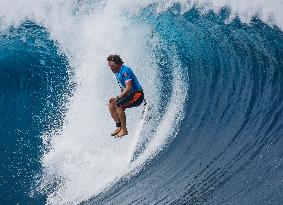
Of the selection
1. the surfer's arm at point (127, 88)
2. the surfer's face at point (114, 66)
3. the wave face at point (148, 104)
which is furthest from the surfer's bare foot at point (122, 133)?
the surfer's face at point (114, 66)

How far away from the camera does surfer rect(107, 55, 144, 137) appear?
6086 mm

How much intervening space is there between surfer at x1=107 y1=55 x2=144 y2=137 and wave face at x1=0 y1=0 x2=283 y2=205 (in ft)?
1.56

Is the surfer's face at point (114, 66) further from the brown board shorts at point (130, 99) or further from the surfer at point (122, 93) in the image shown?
the brown board shorts at point (130, 99)

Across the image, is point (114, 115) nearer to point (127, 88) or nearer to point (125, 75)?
point (127, 88)

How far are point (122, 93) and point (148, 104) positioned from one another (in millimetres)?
1564

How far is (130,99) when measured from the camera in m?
6.32

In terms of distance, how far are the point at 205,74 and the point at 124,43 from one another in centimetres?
198

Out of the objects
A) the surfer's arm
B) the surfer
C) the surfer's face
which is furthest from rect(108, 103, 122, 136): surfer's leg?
the surfer's face

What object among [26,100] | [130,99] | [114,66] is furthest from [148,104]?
[26,100]

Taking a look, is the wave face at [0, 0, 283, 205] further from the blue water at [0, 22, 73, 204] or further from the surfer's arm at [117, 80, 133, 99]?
the surfer's arm at [117, 80, 133, 99]

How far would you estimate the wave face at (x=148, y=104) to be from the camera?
572cm

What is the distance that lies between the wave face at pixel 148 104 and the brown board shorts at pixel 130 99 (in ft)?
2.06

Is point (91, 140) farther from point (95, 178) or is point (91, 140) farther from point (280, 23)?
point (280, 23)

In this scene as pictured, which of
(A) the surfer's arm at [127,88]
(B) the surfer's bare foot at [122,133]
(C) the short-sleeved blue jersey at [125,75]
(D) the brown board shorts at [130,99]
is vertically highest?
(C) the short-sleeved blue jersey at [125,75]
